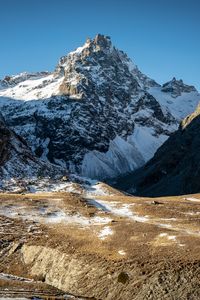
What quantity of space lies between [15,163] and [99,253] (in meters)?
83.5

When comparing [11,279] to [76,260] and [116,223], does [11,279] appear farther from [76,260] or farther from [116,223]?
[116,223]

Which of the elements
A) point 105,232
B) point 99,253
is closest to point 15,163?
point 105,232

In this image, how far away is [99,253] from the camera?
44.6 m

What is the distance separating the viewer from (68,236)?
168 feet

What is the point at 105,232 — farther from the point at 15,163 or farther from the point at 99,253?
the point at 15,163

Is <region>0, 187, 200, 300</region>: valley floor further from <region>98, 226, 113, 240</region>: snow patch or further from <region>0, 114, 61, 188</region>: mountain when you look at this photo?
<region>0, 114, 61, 188</region>: mountain

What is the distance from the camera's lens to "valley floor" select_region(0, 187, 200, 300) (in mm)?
38688

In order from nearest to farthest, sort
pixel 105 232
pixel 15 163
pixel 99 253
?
pixel 99 253 → pixel 105 232 → pixel 15 163

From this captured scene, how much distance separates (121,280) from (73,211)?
26.2 m

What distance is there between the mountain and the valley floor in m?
49.4

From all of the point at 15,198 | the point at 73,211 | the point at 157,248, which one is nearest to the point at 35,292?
the point at 157,248

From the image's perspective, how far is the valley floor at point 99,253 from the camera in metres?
38.7

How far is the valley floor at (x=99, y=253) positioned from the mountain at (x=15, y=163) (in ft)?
162

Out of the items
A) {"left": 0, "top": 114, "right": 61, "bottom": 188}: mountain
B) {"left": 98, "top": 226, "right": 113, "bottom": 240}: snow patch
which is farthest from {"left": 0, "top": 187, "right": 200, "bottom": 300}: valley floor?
{"left": 0, "top": 114, "right": 61, "bottom": 188}: mountain
